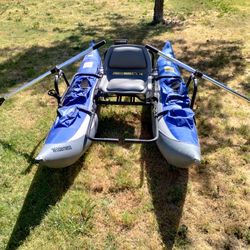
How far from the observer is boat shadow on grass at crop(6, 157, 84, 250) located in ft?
17.4

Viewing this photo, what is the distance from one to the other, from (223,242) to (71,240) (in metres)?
2.45

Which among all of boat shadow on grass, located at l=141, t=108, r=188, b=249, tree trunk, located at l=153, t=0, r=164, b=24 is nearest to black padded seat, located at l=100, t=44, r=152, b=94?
boat shadow on grass, located at l=141, t=108, r=188, b=249

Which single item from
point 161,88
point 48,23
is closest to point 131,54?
point 161,88

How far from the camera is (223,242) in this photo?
5121 millimetres

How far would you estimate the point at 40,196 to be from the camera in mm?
5906

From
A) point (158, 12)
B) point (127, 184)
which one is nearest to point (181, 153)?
point (127, 184)

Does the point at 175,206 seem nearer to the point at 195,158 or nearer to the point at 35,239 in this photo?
the point at 195,158

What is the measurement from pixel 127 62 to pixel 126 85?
89 cm

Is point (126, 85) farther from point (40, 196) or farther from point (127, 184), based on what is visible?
point (40, 196)

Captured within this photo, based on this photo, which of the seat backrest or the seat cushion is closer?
the seat cushion

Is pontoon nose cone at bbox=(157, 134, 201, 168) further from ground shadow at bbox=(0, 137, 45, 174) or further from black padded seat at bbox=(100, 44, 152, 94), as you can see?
ground shadow at bbox=(0, 137, 45, 174)

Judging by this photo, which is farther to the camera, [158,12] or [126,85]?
[158,12]

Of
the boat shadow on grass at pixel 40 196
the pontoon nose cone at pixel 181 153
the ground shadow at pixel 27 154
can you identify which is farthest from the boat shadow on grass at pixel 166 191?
the ground shadow at pixel 27 154

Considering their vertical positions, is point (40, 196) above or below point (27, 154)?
above
